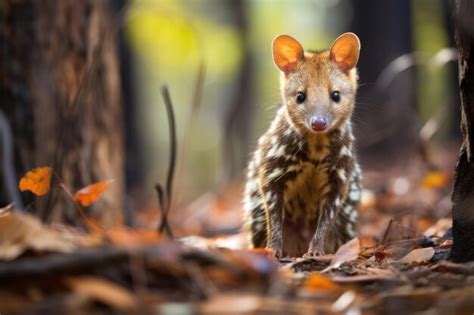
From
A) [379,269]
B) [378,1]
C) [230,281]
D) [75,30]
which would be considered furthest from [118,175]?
[378,1]

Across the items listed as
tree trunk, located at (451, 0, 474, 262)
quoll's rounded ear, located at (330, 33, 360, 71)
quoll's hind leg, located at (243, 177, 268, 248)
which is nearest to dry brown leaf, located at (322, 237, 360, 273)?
tree trunk, located at (451, 0, 474, 262)

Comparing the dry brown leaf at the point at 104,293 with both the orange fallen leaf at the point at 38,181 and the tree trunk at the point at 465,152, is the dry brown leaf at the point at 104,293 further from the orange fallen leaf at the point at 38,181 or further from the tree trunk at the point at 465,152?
the tree trunk at the point at 465,152

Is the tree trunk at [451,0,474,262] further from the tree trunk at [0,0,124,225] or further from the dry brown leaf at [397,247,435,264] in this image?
the tree trunk at [0,0,124,225]

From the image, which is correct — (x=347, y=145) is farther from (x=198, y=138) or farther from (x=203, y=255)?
(x=198, y=138)

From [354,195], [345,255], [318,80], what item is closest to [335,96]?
[318,80]

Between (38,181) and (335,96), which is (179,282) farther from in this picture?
(335,96)

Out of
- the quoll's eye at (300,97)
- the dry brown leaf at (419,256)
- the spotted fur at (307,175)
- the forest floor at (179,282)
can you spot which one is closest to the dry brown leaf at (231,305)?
the forest floor at (179,282)
